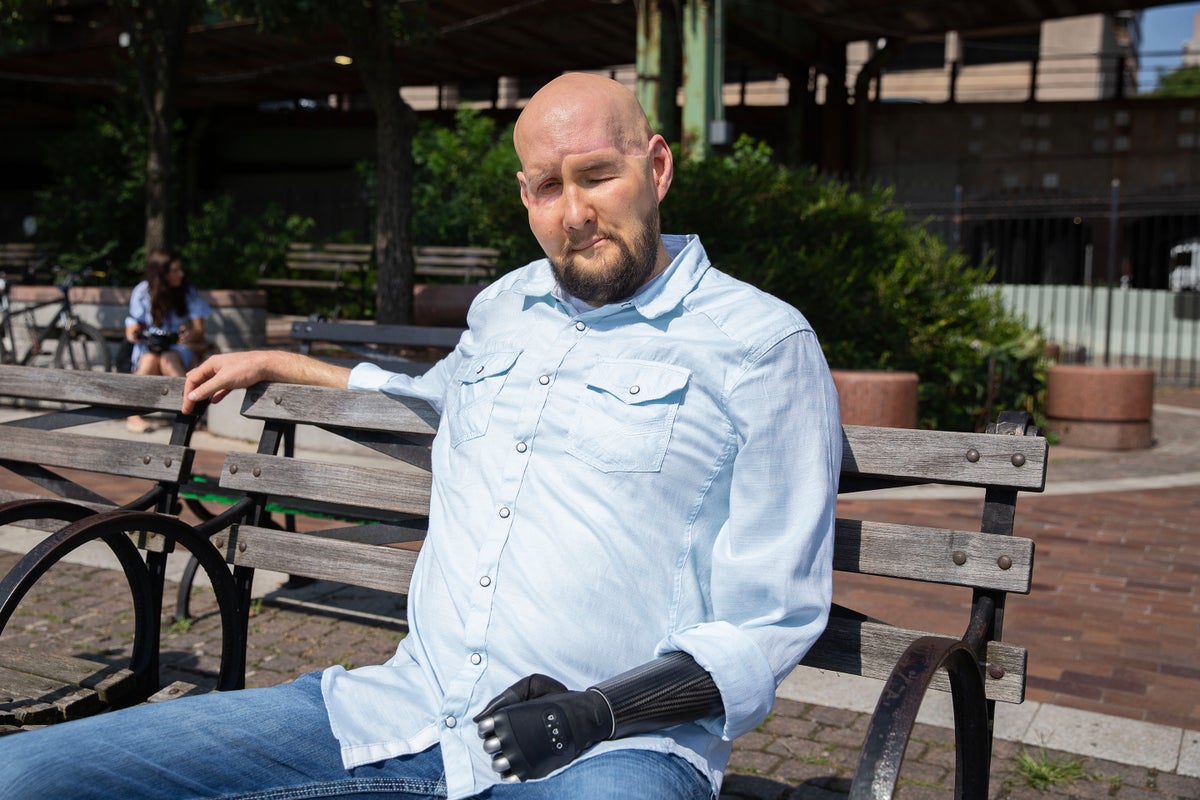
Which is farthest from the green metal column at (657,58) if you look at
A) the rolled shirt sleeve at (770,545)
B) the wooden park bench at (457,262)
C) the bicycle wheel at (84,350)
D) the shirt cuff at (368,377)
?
the rolled shirt sleeve at (770,545)

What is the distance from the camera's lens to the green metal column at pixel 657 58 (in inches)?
528

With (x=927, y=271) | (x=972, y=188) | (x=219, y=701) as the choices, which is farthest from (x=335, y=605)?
(x=972, y=188)

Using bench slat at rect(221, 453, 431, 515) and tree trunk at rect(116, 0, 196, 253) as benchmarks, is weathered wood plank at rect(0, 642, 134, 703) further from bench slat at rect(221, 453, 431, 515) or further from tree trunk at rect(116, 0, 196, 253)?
tree trunk at rect(116, 0, 196, 253)

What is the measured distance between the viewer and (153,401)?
10.4 feet

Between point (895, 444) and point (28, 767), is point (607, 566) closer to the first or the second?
point (895, 444)

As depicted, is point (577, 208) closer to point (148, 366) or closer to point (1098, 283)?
point (148, 366)

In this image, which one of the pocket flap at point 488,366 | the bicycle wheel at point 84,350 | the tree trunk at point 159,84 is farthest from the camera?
the tree trunk at point 159,84

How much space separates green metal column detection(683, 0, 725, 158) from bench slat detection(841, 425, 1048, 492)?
1104 cm

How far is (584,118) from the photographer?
7.13 ft

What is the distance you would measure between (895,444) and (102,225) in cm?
2014

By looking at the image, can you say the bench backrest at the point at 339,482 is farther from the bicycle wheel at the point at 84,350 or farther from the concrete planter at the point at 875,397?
the bicycle wheel at the point at 84,350

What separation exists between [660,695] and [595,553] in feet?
1.04

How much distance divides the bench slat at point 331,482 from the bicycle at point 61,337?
7897mm

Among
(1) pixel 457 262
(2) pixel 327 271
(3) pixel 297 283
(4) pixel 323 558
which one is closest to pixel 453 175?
(2) pixel 327 271
